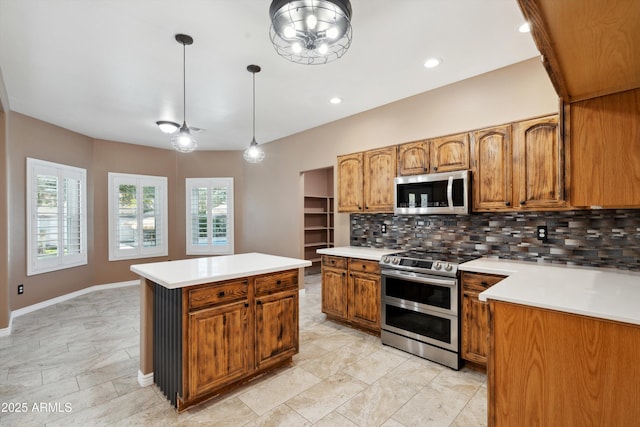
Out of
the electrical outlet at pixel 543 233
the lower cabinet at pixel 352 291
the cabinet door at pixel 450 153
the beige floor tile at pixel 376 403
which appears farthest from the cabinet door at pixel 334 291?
the electrical outlet at pixel 543 233

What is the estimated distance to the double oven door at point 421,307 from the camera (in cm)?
269

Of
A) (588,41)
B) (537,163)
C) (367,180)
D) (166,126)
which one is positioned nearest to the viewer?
(588,41)

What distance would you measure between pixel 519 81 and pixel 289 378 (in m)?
3.45

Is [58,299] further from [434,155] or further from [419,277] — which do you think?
[434,155]

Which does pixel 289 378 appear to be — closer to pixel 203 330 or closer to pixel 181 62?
pixel 203 330

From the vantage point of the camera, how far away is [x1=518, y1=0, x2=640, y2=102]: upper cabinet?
0.89 m

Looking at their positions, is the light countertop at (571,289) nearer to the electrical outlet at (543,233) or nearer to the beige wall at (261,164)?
the electrical outlet at (543,233)

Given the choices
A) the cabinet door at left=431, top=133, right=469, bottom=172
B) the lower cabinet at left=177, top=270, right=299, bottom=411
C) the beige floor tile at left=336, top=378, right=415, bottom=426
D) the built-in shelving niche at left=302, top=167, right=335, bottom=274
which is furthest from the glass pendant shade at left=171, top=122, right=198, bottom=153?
Result: the built-in shelving niche at left=302, top=167, right=335, bottom=274

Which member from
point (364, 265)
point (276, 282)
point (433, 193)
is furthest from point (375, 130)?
point (276, 282)

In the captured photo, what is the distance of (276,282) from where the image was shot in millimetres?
2572

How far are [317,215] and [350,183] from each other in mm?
3173

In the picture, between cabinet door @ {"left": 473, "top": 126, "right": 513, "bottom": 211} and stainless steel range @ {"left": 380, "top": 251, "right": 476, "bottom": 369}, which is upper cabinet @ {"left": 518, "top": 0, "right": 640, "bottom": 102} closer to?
cabinet door @ {"left": 473, "top": 126, "right": 513, "bottom": 211}

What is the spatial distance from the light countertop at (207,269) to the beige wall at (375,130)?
1903 millimetres

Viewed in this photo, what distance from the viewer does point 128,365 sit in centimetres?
281
